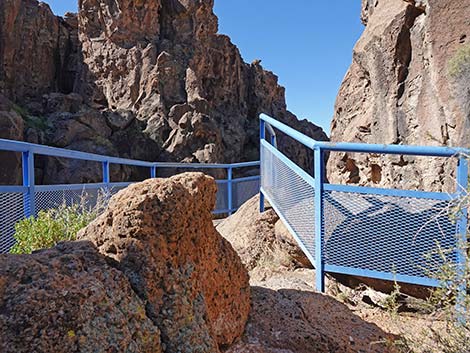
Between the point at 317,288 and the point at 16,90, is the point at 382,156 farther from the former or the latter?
the point at 16,90

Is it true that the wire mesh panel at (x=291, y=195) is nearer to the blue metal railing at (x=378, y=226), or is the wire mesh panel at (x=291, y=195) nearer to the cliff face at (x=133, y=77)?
the blue metal railing at (x=378, y=226)

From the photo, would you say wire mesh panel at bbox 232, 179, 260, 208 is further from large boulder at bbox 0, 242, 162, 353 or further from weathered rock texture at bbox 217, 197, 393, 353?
large boulder at bbox 0, 242, 162, 353

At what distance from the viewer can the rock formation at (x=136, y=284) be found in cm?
116

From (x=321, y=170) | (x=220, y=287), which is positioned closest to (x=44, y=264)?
(x=220, y=287)

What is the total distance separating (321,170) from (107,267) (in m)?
1.81

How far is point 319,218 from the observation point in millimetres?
2738

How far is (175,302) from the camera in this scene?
1527 millimetres

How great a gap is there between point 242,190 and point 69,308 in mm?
8866

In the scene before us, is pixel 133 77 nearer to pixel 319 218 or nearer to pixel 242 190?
pixel 242 190

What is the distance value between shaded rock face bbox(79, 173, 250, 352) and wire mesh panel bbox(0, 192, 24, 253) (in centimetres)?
172

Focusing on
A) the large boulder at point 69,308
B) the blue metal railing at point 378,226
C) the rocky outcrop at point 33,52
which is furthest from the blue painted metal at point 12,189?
the rocky outcrop at point 33,52

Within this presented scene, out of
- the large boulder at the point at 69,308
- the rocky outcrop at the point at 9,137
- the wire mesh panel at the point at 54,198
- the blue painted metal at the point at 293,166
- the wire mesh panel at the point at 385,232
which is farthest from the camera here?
the rocky outcrop at the point at 9,137

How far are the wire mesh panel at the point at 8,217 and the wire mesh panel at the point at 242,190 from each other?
22.1ft

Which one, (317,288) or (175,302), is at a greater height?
(175,302)
